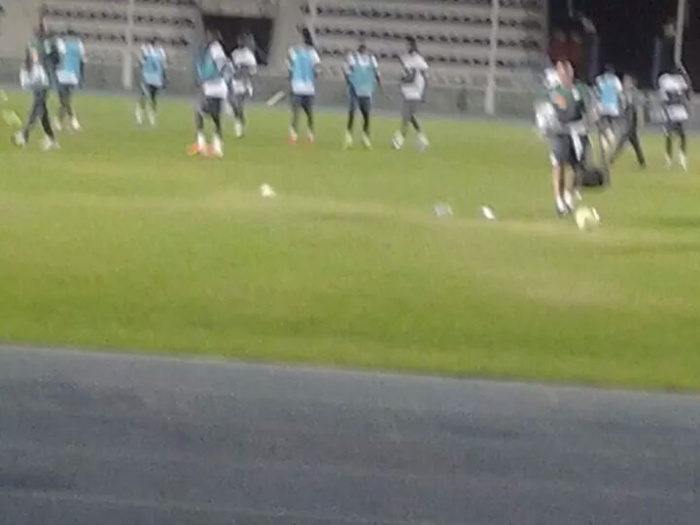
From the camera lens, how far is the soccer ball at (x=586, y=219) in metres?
21.5

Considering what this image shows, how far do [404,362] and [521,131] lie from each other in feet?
103

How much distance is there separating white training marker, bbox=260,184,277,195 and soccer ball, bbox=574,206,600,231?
13.0 feet

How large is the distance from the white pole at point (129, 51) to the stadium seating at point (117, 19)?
177mm

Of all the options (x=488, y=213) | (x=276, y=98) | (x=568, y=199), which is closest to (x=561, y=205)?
(x=568, y=199)

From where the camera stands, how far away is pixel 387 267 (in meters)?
17.3

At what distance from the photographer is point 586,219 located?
21984mm

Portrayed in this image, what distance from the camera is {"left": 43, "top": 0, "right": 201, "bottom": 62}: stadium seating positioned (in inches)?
2149

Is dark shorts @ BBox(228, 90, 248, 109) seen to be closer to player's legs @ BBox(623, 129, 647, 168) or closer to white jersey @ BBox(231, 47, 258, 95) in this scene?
white jersey @ BBox(231, 47, 258, 95)

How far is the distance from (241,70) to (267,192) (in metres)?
11.7

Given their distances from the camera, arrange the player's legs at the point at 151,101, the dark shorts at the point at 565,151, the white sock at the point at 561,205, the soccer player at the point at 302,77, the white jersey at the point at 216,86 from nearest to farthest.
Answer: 1. the dark shorts at the point at 565,151
2. the white sock at the point at 561,205
3. the white jersey at the point at 216,86
4. the soccer player at the point at 302,77
5. the player's legs at the point at 151,101

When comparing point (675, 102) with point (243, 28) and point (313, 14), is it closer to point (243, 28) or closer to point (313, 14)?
point (313, 14)

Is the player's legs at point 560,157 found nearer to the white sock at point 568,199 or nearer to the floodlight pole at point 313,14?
the white sock at point 568,199

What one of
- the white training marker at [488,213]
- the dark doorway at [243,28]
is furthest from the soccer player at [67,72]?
the dark doorway at [243,28]

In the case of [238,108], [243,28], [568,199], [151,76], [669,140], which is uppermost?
[568,199]
